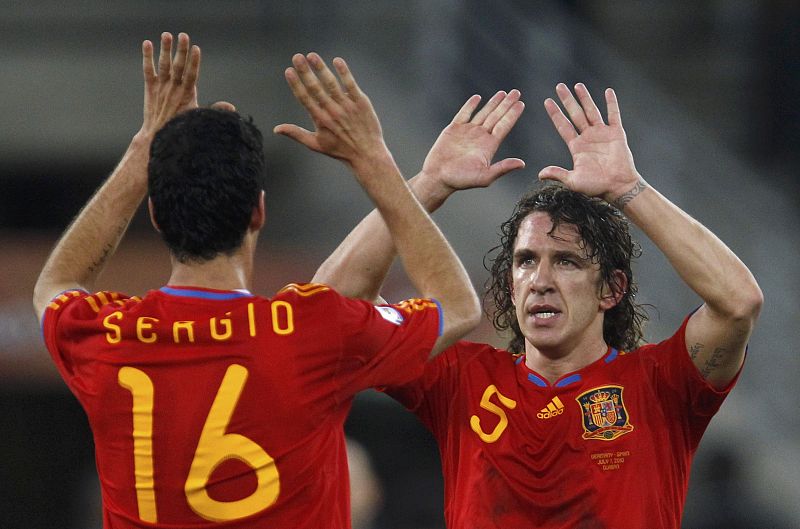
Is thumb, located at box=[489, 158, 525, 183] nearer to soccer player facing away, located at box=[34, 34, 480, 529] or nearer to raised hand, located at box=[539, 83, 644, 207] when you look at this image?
raised hand, located at box=[539, 83, 644, 207]

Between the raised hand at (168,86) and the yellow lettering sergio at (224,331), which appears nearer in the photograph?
the yellow lettering sergio at (224,331)

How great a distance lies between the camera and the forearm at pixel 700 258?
173 inches

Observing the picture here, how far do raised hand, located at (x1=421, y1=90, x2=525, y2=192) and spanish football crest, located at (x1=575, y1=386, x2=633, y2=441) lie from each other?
0.88 meters

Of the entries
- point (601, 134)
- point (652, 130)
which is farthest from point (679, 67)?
point (601, 134)

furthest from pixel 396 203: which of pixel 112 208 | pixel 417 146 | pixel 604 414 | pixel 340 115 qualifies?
pixel 417 146

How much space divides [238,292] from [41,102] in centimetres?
889

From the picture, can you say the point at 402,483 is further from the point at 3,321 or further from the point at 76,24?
the point at 76,24

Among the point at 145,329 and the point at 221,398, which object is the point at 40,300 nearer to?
the point at 145,329

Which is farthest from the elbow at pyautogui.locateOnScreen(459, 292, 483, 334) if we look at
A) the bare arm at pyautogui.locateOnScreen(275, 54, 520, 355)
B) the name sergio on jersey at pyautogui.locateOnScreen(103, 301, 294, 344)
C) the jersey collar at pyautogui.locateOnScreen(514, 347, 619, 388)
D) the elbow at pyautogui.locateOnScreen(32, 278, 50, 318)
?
the elbow at pyautogui.locateOnScreen(32, 278, 50, 318)

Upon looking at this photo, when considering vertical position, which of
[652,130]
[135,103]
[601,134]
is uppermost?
[135,103]

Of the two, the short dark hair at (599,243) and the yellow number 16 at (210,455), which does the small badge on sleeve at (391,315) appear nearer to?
the yellow number 16 at (210,455)

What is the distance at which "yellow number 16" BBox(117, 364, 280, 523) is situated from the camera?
3.61 m

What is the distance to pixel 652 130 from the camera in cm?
1047

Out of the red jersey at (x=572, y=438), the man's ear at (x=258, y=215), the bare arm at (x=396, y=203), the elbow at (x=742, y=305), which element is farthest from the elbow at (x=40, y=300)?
the elbow at (x=742, y=305)
